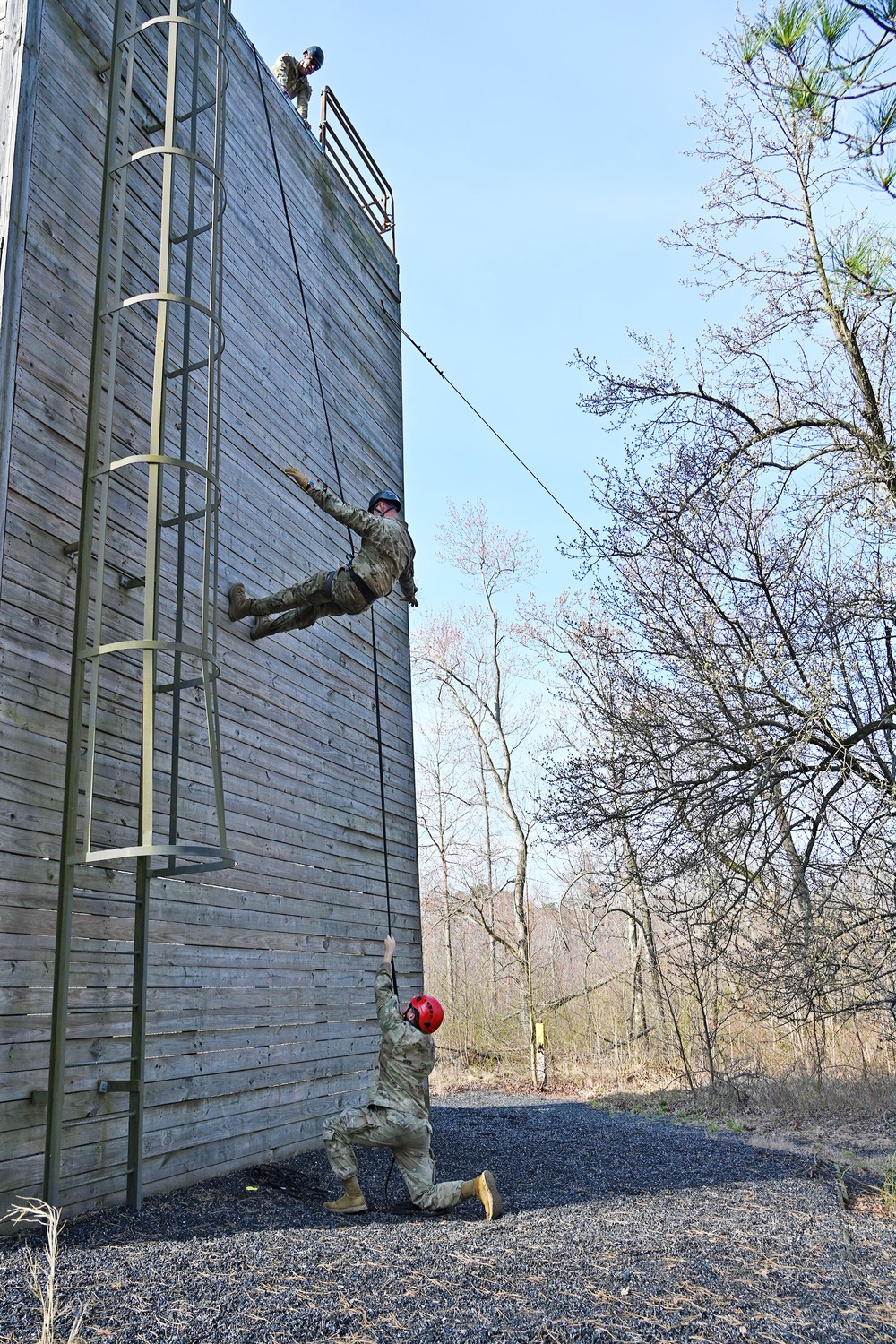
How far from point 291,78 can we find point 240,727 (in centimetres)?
677

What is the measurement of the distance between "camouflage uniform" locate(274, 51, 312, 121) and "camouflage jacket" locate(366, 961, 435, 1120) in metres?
8.43

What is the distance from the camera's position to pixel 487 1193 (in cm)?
509

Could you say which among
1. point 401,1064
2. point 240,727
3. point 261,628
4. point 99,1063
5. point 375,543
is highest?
point 375,543

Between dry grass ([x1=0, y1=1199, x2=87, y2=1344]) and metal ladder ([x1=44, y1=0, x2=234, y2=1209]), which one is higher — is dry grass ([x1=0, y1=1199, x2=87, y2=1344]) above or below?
below

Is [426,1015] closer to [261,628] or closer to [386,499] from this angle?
[261,628]

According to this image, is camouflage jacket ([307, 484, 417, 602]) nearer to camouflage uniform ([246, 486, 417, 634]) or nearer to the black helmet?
camouflage uniform ([246, 486, 417, 634])

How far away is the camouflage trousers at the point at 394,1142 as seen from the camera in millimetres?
5223

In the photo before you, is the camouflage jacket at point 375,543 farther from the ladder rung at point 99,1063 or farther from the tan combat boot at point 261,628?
the ladder rung at point 99,1063

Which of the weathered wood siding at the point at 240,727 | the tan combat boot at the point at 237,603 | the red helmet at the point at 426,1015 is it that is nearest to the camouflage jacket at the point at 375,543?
the tan combat boot at the point at 237,603

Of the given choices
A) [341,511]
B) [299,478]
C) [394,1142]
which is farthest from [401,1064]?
[299,478]

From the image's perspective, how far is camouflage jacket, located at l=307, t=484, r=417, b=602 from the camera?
20.6 feet

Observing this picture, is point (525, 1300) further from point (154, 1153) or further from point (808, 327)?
point (808, 327)

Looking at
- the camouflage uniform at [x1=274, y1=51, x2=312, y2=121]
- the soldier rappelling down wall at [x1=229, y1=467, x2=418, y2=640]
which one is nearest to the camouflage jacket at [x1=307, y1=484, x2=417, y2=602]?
the soldier rappelling down wall at [x1=229, y1=467, x2=418, y2=640]

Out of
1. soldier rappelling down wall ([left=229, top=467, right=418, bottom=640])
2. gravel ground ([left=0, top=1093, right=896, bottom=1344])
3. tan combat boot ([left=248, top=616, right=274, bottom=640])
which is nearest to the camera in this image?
gravel ground ([left=0, top=1093, right=896, bottom=1344])
